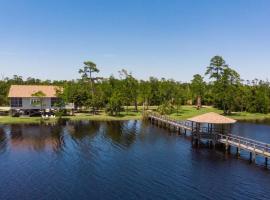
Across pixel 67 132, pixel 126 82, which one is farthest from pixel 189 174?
pixel 126 82

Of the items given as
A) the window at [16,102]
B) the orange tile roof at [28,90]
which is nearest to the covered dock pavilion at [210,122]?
the orange tile roof at [28,90]

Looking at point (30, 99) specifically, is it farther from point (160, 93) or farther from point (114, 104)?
point (160, 93)

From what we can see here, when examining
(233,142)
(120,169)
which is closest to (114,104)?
(233,142)

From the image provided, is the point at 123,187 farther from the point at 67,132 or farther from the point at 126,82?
the point at 126,82

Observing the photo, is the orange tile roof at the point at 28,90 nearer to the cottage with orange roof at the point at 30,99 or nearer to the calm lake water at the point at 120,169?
the cottage with orange roof at the point at 30,99

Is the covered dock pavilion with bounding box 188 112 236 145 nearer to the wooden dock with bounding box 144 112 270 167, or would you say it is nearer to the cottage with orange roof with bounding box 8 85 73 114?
the wooden dock with bounding box 144 112 270 167

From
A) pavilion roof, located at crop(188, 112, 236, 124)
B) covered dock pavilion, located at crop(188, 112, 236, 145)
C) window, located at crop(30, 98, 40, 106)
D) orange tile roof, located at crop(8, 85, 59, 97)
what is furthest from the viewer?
orange tile roof, located at crop(8, 85, 59, 97)

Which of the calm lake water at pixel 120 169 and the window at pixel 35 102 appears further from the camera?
the window at pixel 35 102

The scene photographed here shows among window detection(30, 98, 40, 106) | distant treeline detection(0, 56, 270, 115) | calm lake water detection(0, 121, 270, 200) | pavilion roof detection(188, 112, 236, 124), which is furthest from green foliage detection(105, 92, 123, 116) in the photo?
pavilion roof detection(188, 112, 236, 124)
